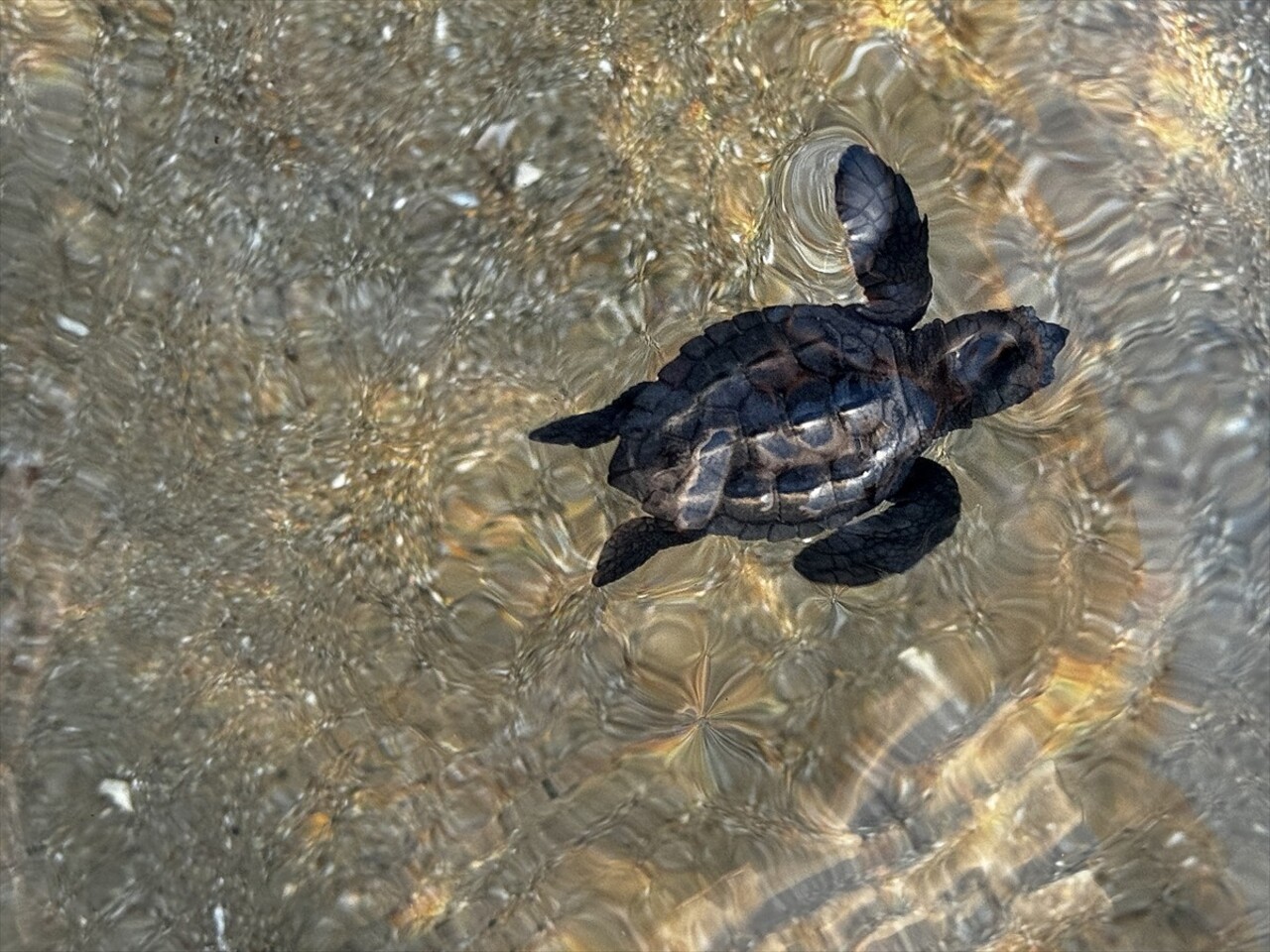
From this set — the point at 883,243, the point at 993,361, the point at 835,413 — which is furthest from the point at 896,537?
the point at 883,243

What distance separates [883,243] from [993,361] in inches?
21.0

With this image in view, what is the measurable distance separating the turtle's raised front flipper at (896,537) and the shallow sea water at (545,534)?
0.24 feet

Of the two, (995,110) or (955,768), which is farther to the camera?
(995,110)

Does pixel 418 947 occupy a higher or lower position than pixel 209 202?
lower

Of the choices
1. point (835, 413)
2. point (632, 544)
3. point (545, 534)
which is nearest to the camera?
point (835, 413)

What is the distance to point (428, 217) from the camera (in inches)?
103

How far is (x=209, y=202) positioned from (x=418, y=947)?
8.22ft

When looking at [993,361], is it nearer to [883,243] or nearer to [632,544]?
[883,243]

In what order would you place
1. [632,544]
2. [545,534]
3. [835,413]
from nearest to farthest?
[835,413]
[632,544]
[545,534]

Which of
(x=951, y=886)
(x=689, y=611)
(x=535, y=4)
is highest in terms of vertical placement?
(x=535, y=4)

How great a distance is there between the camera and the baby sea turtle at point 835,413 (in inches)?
94.2

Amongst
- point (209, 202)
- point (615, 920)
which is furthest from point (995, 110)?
point (615, 920)

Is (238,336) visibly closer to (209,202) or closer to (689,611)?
(209,202)

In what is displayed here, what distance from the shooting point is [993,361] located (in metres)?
2.55
